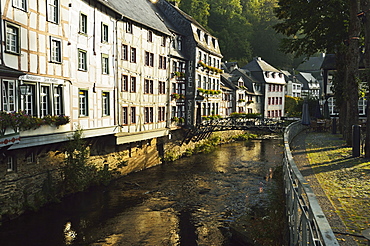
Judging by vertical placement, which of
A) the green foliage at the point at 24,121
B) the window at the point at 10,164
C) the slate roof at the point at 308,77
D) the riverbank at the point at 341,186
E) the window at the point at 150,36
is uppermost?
the slate roof at the point at 308,77

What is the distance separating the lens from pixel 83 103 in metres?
20.6

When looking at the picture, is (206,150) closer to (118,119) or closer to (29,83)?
(118,119)

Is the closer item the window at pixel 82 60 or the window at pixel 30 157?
the window at pixel 30 157

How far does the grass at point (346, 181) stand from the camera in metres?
7.57

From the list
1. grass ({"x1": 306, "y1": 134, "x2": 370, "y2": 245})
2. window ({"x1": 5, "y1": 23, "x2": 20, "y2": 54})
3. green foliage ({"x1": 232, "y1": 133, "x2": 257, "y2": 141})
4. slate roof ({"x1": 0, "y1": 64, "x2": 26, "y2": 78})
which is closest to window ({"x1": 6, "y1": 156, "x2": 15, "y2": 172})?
slate roof ({"x1": 0, "y1": 64, "x2": 26, "y2": 78})

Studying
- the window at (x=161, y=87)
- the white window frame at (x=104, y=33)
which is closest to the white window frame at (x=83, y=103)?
the white window frame at (x=104, y=33)

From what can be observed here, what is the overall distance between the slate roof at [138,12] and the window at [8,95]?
8795 mm

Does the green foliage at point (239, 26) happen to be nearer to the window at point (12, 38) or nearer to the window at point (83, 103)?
the window at point (83, 103)

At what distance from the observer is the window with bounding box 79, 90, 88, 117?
66.6 feet

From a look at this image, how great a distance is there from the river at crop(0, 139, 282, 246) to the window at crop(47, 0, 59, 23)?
899 centimetres

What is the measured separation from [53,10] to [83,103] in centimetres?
515

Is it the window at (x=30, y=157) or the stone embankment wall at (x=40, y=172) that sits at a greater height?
the window at (x=30, y=157)

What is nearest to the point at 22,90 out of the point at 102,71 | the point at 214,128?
the point at 102,71

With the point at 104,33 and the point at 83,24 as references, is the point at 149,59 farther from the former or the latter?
the point at 83,24
